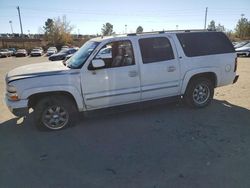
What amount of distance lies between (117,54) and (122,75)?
1.58ft

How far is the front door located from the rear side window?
1.48 meters

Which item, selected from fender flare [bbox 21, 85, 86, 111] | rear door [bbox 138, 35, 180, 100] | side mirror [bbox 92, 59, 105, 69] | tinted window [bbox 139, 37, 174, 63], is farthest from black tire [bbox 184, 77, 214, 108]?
fender flare [bbox 21, 85, 86, 111]

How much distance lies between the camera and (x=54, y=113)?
197 inches

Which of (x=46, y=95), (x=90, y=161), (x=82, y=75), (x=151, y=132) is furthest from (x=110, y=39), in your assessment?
(x=90, y=161)

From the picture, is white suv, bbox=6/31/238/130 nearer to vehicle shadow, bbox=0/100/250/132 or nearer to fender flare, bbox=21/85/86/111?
fender flare, bbox=21/85/86/111

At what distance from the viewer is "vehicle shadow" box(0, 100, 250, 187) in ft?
10.9

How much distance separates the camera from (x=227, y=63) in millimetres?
6230

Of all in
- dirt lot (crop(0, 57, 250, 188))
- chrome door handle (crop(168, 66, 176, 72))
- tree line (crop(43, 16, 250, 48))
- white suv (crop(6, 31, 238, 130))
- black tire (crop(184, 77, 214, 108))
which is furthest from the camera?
tree line (crop(43, 16, 250, 48))

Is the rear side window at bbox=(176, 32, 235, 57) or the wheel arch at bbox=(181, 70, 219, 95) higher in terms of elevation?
the rear side window at bbox=(176, 32, 235, 57)

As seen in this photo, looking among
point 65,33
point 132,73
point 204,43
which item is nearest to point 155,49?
point 132,73

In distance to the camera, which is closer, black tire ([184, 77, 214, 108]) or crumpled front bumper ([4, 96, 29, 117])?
crumpled front bumper ([4, 96, 29, 117])

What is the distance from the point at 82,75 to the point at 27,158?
72.8 inches

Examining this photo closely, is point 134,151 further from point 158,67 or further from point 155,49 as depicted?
point 155,49

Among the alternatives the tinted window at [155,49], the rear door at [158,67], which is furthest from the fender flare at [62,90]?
the tinted window at [155,49]
